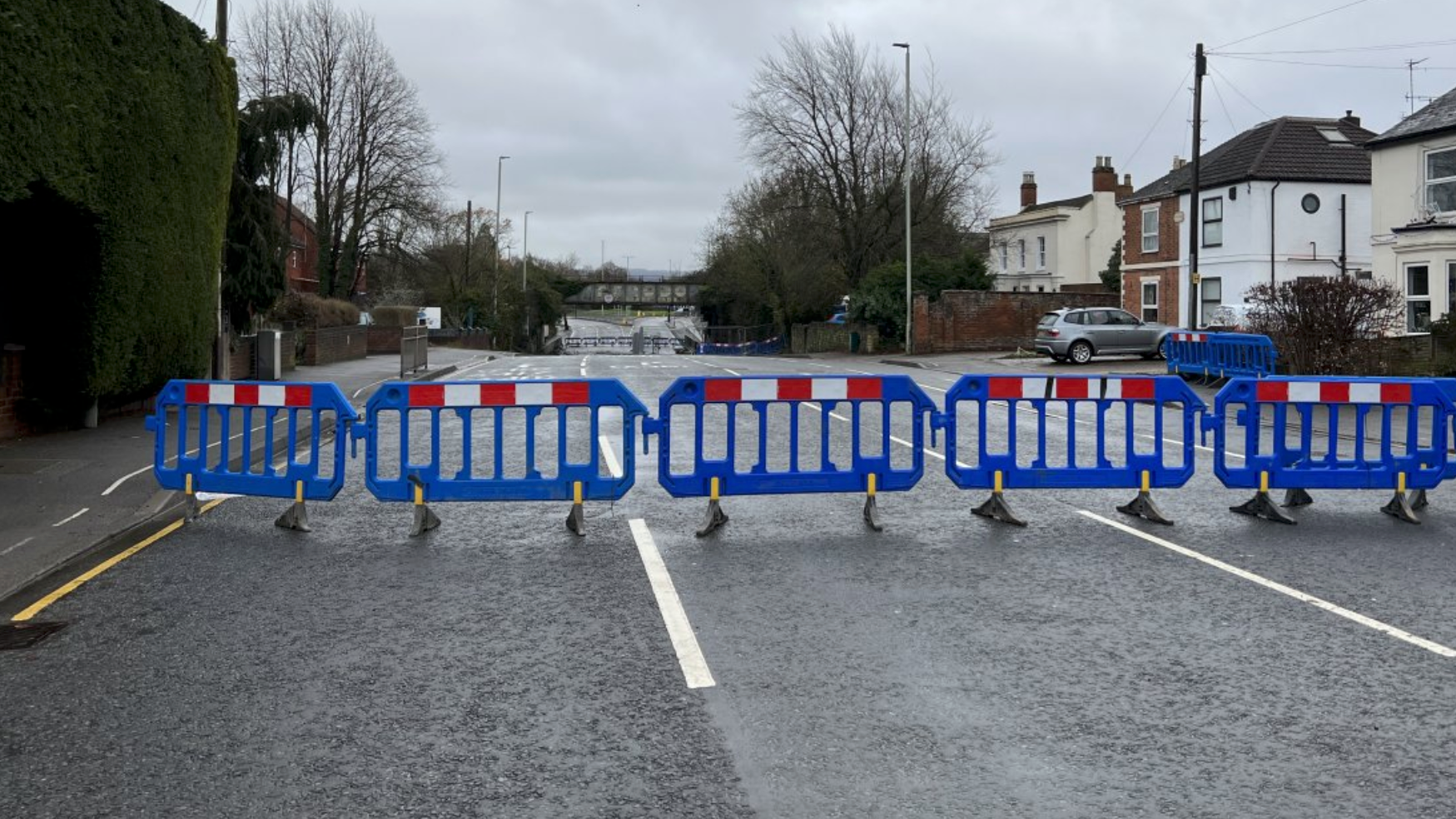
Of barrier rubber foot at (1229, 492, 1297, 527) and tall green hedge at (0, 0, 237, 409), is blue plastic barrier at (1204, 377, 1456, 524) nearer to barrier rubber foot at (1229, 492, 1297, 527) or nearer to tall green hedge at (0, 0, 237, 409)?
barrier rubber foot at (1229, 492, 1297, 527)

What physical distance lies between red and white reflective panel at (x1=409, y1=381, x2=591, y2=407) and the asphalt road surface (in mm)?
1007

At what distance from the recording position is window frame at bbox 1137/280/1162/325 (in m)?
42.7

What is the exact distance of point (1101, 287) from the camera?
5684 cm

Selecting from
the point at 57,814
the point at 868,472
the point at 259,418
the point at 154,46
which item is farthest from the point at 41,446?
the point at 57,814

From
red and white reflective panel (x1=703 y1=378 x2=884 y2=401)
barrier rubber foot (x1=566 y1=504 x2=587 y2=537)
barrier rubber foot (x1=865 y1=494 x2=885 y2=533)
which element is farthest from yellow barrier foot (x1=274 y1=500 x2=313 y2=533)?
barrier rubber foot (x1=865 y1=494 x2=885 y2=533)

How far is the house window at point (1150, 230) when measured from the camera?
140ft

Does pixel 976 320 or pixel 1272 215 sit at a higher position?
pixel 1272 215

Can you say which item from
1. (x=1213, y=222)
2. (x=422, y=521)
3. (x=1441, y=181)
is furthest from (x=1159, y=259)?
(x=422, y=521)

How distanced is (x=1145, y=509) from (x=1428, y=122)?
78.6 ft

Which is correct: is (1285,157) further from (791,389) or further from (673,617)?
(673,617)

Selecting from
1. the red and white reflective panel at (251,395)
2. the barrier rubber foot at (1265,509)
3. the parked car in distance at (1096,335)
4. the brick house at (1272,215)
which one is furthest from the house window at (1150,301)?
the red and white reflective panel at (251,395)

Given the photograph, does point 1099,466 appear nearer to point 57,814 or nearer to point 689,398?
point 689,398

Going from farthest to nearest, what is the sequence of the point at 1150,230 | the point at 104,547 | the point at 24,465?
the point at 1150,230 < the point at 24,465 < the point at 104,547

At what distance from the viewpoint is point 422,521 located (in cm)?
909
